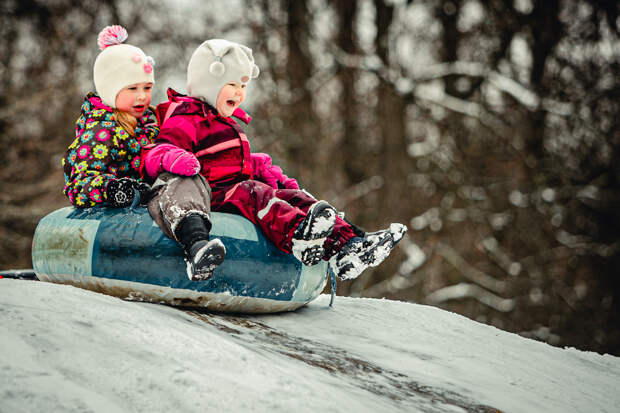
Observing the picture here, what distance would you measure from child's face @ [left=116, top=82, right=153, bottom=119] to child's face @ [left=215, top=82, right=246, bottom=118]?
1.18ft

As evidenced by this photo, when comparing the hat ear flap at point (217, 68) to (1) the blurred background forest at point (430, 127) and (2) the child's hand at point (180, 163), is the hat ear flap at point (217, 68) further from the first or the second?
(1) the blurred background forest at point (430, 127)

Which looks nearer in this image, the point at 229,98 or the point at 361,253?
the point at 361,253


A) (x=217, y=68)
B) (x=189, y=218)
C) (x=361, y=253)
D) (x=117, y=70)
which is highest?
(x=217, y=68)

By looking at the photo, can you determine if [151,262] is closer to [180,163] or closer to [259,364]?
[180,163]

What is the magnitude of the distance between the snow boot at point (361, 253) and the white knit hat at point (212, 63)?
1.01 meters

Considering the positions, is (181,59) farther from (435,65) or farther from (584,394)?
(584,394)

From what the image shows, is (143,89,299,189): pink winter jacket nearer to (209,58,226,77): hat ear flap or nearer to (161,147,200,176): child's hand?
(161,147,200,176): child's hand

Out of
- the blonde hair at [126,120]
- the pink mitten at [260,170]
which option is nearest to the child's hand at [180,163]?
the blonde hair at [126,120]

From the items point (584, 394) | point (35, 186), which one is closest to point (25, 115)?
point (35, 186)

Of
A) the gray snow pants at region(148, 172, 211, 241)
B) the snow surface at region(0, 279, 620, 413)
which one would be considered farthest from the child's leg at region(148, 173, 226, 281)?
the snow surface at region(0, 279, 620, 413)

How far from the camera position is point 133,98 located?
2.94m

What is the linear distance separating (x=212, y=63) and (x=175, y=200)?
84 centimetres

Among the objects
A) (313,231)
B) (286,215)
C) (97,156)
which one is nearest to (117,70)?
(97,156)

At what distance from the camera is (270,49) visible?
9.87 m
